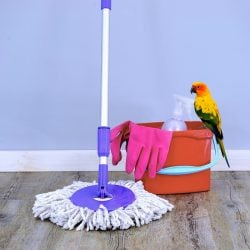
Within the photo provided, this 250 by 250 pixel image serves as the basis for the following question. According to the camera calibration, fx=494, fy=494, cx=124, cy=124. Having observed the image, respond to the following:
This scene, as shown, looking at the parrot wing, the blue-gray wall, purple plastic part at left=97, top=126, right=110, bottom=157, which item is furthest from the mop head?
the blue-gray wall

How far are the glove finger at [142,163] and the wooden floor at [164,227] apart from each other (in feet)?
0.35

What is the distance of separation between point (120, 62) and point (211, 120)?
360 millimetres

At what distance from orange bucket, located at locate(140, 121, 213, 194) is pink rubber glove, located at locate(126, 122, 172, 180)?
0.04 meters

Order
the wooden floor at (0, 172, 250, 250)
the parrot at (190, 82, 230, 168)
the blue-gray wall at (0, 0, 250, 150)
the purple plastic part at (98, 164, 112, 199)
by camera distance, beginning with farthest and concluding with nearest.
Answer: the blue-gray wall at (0, 0, 250, 150), the parrot at (190, 82, 230, 168), the purple plastic part at (98, 164, 112, 199), the wooden floor at (0, 172, 250, 250)

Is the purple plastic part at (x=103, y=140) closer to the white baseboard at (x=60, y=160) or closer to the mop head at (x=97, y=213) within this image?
the mop head at (x=97, y=213)

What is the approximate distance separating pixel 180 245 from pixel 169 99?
1.89 ft

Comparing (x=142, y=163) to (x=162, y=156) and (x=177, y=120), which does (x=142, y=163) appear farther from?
(x=177, y=120)

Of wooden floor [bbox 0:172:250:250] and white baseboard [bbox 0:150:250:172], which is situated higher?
white baseboard [bbox 0:150:250:172]

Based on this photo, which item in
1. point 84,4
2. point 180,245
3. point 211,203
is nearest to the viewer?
point 180,245

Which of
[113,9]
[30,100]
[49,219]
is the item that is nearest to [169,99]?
[113,9]

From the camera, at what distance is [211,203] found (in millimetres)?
1248

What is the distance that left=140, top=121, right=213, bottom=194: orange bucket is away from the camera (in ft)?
4.16

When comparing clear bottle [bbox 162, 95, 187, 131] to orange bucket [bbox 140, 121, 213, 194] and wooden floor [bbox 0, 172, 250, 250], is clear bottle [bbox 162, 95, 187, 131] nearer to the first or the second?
orange bucket [bbox 140, 121, 213, 194]

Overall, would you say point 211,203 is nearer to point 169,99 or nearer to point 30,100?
Answer: point 169,99
